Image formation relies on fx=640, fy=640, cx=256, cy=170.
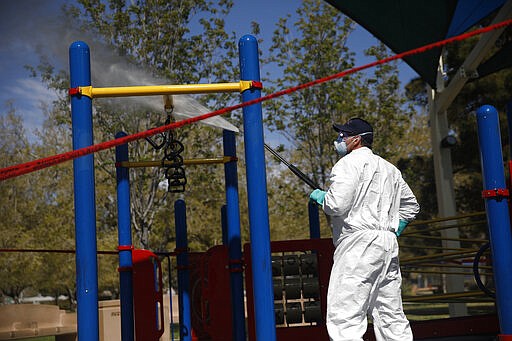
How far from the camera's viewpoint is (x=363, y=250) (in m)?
3.75

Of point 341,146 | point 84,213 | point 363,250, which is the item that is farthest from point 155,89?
point 363,250

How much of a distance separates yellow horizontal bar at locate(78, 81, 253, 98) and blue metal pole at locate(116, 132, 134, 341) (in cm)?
182

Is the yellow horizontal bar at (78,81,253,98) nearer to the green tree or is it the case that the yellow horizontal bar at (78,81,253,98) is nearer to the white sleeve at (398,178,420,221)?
the white sleeve at (398,178,420,221)

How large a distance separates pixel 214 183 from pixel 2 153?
315 inches

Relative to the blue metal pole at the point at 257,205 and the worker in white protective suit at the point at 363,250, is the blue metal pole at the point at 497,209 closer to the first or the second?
the worker in white protective suit at the point at 363,250

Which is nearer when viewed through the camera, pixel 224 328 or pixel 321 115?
pixel 224 328

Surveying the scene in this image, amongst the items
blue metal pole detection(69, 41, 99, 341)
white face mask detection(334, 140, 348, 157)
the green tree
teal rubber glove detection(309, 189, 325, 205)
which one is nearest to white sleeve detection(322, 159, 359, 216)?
teal rubber glove detection(309, 189, 325, 205)

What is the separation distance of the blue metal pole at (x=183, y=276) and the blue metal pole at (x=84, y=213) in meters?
2.66

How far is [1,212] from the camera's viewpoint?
2017 cm

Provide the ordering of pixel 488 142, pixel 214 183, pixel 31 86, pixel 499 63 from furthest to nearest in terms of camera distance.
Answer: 1. pixel 31 86
2. pixel 214 183
3. pixel 499 63
4. pixel 488 142

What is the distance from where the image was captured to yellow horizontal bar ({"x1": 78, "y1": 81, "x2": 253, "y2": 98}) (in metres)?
4.11

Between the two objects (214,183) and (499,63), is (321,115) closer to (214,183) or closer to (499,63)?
(214,183)

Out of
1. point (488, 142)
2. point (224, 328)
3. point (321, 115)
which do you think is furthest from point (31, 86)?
point (488, 142)

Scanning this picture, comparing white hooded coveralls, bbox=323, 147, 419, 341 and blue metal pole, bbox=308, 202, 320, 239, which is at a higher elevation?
blue metal pole, bbox=308, 202, 320, 239
